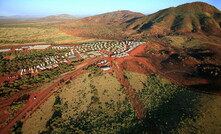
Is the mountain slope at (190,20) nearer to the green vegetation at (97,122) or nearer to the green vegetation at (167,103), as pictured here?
the green vegetation at (167,103)

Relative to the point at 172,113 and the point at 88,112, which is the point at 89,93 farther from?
the point at 172,113

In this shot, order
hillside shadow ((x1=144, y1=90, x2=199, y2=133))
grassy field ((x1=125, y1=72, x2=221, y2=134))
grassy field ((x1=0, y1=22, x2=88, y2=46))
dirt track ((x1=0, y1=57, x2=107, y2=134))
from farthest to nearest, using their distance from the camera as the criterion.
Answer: grassy field ((x1=0, y1=22, x2=88, y2=46)), dirt track ((x1=0, y1=57, x2=107, y2=134)), hillside shadow ((x1=144, y1=90, x2=199, y2=133)), grassy field ((x1=125, y1=72, x2=221, y2=134))

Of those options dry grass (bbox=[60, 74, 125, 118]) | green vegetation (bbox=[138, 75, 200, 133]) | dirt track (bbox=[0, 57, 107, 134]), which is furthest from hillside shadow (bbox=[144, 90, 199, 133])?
dirt track (bbox=[0, 57, 107, 134])

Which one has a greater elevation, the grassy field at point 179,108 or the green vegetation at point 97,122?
the grassy field at point 179,108

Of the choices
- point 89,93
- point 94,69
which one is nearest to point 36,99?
point 89,93

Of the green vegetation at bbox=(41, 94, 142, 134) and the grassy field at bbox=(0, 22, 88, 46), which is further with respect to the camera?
the grassy field at bbox=(0, 22, 88, 46)

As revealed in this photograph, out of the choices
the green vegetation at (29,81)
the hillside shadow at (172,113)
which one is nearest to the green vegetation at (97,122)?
the hillside shadow at (172,113)

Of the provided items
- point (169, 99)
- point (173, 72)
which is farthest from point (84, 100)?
point (173, 72)

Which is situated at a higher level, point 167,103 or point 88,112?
point 167,103

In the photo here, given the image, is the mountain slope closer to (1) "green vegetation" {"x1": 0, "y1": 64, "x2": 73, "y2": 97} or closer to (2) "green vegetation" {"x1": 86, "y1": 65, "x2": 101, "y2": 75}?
(2) "green vegetation" {"x1": 86, "y1": 65, "x2": 101, "y2": 75}
